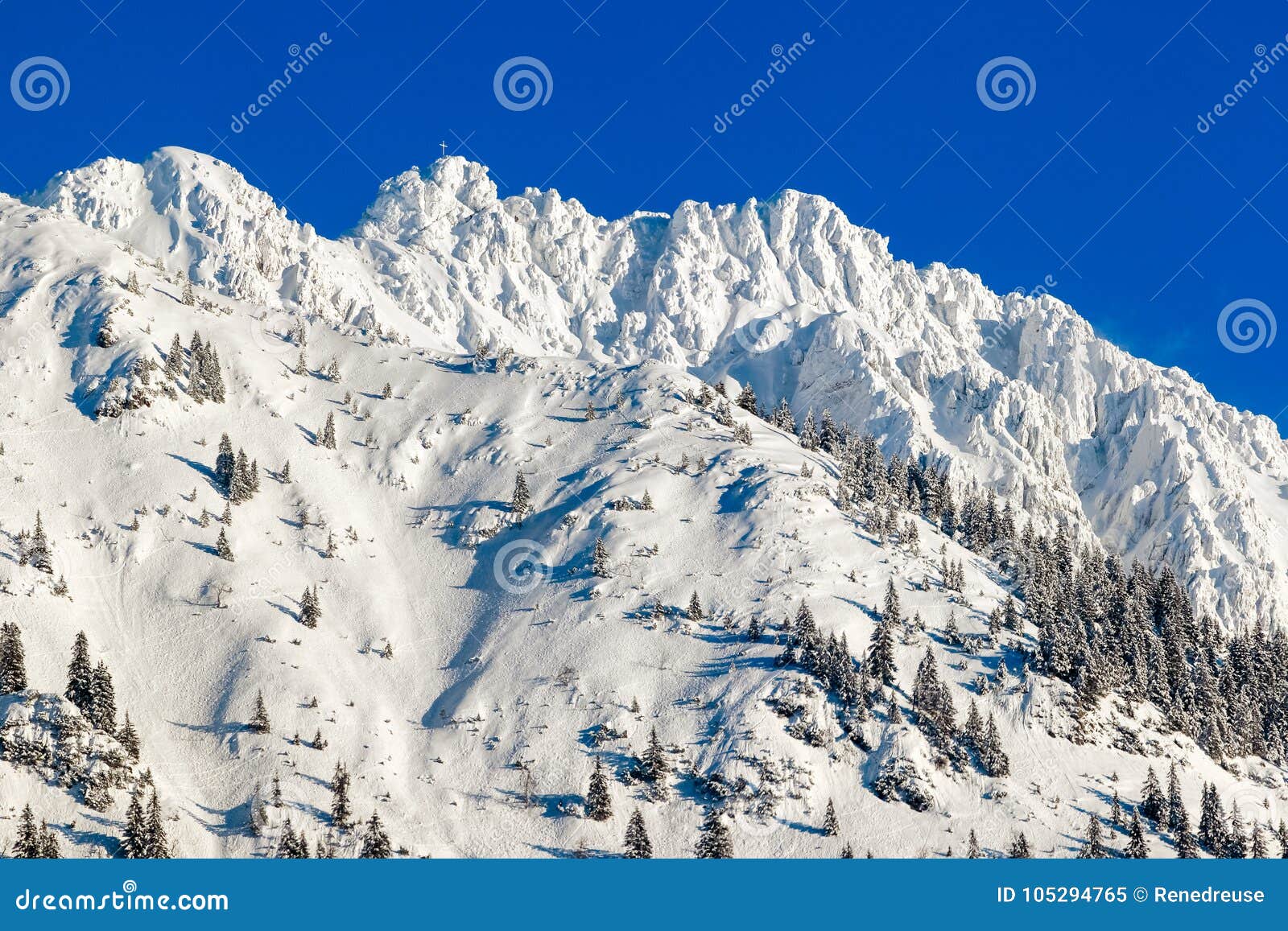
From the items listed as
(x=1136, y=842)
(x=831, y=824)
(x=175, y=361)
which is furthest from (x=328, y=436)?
(x=1136, y=842)

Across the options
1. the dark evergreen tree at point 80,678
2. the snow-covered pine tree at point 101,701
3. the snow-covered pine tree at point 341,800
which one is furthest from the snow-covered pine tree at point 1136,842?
the dark evergreen tree at point 80,678

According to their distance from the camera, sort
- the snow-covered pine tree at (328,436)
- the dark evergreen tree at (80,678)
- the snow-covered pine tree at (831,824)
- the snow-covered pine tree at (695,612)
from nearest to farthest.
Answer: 1. the snow-covered pine tree at (831,824)
2. the dark evergreen tree at (80,678)
3. the snow-covered pine tree at (695,612)
4. the snow-covered pine tree at (328,436)

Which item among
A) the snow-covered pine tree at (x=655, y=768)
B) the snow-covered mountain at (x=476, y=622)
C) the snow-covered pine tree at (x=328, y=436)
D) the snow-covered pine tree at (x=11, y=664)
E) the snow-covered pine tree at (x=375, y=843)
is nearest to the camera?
the snow-covered pine tree at (x=375, y=843)

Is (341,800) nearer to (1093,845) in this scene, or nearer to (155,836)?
(155,836)

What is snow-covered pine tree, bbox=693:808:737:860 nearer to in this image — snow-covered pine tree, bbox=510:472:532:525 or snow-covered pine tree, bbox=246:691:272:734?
snow-covered pine tree, bbox=246:691:272:734

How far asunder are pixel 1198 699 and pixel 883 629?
36.3 metres

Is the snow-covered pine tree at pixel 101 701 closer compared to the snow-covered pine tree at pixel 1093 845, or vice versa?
the snow-covered pine tree at pixel 1093 845

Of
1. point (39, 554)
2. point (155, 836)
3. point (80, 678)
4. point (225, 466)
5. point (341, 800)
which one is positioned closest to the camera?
point (155, 836)

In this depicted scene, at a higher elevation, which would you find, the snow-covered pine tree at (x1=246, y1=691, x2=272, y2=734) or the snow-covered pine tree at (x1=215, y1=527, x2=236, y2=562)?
the snow-covered pine tree at (x1=215, y1=527, x2=236, y2=562)

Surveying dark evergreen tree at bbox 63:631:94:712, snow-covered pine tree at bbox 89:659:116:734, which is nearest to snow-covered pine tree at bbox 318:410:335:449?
dark evergreen tree at bbox 63:631:94:712

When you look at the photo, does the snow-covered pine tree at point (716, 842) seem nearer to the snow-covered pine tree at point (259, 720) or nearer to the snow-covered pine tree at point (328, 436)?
the snow-covered pine tree at point (259, 720)

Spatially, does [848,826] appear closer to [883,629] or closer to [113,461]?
[883,629]

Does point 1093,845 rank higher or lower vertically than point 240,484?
lower

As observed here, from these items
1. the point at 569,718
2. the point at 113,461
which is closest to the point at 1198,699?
the point at 569,718
